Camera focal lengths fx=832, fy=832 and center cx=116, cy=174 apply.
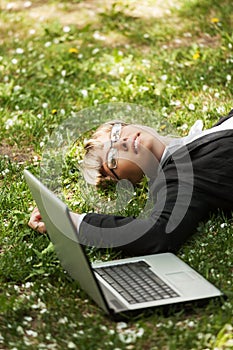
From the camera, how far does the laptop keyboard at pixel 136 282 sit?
148 inches

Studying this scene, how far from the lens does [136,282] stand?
3.88 metres

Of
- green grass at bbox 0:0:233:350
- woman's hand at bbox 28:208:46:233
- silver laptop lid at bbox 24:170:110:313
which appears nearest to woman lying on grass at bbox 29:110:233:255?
woman's hand at bbox 28:208:46:233

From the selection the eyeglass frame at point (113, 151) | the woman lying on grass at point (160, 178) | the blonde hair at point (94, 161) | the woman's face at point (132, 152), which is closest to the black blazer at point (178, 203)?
the woman lying on grass at point (160, 178)

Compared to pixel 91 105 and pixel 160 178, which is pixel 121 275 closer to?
pixel 160 178

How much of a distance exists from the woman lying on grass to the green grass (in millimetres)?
104

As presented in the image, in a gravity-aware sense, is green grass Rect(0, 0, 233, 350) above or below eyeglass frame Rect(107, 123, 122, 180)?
below

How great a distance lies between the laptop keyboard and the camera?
3.75 metres

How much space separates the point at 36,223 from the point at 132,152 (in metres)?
0.67

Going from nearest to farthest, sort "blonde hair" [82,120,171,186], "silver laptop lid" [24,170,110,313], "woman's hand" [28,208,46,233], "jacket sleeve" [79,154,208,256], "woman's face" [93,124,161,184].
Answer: "silver laptop lid" [24,170,110,313] < "jacket sleeve" [79,154,208,256] < "woman's hand" [28,208,46,233] < "woman's face" [93,124,161,184] < "blonde hair" [82,120,171,186]

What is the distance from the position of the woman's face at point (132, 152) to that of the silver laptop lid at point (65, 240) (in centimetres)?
82

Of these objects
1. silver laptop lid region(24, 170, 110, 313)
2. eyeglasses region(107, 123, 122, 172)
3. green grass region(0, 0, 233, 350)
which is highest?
silver laptop lid region(24, 170, 110, 313)

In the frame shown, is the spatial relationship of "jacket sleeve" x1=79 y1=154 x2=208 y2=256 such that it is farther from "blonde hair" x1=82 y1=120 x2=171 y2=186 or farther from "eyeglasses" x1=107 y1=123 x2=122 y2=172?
"blonde hair" x1=82 y1=120 x2=171 y2=186

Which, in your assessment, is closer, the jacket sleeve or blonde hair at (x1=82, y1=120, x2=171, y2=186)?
the jacket sleeve

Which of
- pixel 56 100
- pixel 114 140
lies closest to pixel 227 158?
pixel 114 140
